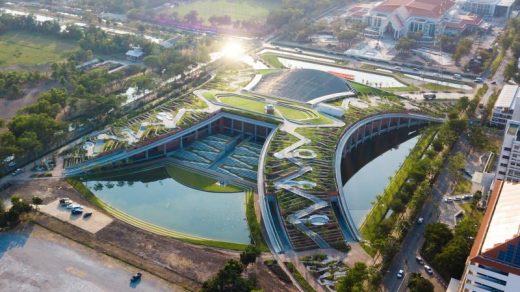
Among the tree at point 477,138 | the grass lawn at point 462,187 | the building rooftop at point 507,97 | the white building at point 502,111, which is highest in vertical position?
the building rooftop at point 507,97

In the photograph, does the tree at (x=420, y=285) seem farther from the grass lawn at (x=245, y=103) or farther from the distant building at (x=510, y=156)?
the grass lawn at (x=245, y=103)

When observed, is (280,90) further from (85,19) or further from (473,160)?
(85,19)

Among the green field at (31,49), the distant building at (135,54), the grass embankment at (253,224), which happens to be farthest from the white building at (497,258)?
the green field at (31,49)

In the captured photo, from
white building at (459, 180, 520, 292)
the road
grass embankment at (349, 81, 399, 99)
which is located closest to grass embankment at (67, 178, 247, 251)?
the road

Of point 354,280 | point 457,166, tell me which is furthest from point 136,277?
point 457,166

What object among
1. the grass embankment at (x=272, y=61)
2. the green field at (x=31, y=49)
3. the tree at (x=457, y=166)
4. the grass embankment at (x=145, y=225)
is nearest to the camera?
the grass embankment at (x=145, y=225)

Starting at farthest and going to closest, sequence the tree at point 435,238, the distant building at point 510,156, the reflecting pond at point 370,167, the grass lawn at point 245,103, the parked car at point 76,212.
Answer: the grass lawn at point 245,103, the reflecting pond at point 370,167, the parked car at point 76,212, the distant building at point 510,156, the tree at point 435,238
